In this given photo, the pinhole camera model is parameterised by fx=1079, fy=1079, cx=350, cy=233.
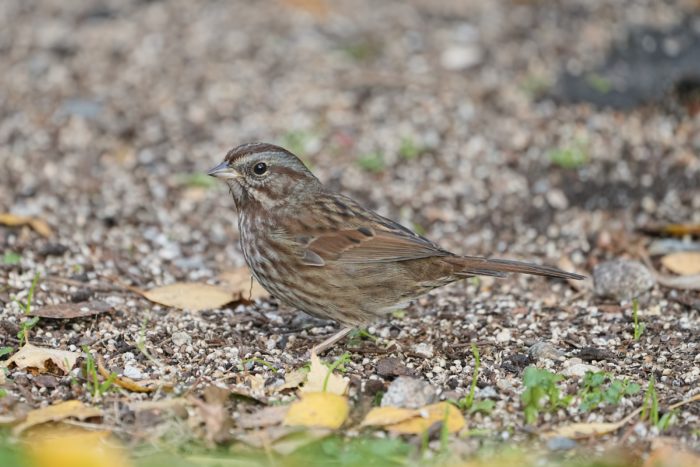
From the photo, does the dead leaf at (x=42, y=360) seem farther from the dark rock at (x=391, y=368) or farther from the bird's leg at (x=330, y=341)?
the dark rock at (x=391, y=368)

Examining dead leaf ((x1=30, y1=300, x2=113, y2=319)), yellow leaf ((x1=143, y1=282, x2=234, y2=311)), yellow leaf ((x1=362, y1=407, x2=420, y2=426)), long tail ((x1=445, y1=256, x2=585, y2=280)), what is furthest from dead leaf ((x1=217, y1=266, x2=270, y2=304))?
yellow leaf ((x1=362, y1=407, x2=420, y2=426))

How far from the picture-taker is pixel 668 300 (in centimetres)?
517

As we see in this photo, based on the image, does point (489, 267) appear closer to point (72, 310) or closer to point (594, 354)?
point (594, 354)

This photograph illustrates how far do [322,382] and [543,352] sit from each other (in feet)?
3.30

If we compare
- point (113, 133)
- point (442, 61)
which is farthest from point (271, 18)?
point (113, 133)

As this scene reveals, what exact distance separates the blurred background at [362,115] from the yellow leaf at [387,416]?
6.54 feet

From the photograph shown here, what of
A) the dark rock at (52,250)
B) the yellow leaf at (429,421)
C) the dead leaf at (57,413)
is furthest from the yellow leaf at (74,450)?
the dark rock at (52,250)

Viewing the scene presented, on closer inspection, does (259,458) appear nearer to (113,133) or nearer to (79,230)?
(79,230)

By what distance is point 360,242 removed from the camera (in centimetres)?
473

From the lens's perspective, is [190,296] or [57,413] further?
[190,296]

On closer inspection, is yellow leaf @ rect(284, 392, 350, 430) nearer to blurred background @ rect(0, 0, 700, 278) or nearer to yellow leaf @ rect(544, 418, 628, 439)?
yellow leaf @ rect(544, 418, 628, 439)

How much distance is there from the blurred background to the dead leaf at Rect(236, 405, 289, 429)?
1.79 meters

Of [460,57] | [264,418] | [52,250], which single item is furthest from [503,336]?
Answer: [460,57]

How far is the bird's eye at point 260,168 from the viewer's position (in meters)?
4.90
